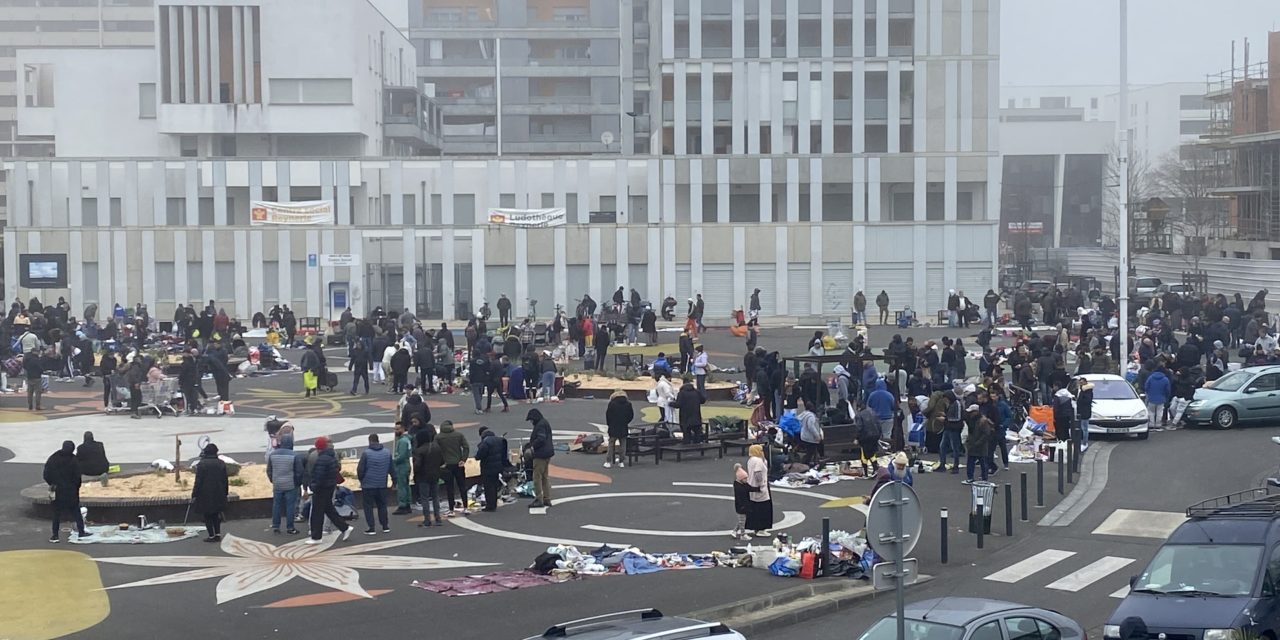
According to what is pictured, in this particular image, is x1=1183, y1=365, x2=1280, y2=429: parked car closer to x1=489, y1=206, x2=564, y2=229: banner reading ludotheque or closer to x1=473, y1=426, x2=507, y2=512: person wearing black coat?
x1=473, y1=426, x2=507, y2=512: person wearing black coat

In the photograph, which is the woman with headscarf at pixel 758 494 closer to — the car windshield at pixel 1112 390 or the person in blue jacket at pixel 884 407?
the person in blue jacket at pixel 884 407

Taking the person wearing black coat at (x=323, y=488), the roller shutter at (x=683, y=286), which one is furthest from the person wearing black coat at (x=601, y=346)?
the roller shutter at (x=683, y=286)

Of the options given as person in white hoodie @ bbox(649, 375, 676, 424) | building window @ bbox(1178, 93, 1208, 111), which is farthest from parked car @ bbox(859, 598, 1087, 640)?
building window @ bbox(1178, 93, 1208, 111)

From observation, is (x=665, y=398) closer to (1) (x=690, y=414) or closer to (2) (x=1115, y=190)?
(1) (x=690, y=414)

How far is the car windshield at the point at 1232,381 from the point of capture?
33.1 meters

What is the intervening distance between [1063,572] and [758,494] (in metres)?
4.13

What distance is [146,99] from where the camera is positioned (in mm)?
79062

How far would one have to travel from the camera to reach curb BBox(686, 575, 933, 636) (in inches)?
645

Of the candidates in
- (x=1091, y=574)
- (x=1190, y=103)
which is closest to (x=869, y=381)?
(x=1091, y=574)

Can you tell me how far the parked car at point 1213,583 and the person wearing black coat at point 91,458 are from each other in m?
15.4

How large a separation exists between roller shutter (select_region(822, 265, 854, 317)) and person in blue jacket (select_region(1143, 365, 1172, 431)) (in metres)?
32.9

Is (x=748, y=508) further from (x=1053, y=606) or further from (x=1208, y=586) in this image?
(x=1208, y=586)

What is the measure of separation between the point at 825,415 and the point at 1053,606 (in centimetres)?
1175

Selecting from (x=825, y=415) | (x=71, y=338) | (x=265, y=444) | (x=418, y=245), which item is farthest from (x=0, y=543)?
(x=418, y=245)
